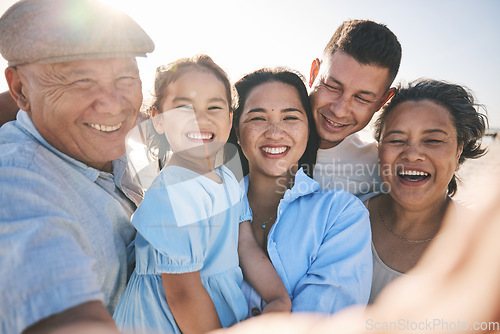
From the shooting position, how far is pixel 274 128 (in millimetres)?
2531

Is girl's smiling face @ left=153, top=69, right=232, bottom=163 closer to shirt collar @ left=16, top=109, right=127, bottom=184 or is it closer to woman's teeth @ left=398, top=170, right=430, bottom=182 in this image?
shirt collar @ left=16, top=109, right=127, bottom=184

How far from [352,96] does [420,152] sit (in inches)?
33.2

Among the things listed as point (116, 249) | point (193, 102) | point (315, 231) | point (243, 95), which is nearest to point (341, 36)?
point (243, 95)

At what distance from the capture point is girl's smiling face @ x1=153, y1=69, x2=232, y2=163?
2324 mm

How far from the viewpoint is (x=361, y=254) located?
2.10 meters

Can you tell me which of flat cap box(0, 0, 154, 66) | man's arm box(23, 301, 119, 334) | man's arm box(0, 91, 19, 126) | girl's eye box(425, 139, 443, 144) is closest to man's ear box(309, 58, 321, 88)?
girl's eye box(425, 139, 443, 144)

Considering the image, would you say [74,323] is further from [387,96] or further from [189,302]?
[387,96]

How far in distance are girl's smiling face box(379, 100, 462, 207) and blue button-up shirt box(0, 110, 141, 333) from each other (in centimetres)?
224

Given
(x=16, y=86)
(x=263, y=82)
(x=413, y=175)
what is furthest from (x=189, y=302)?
(x=413, y=175)

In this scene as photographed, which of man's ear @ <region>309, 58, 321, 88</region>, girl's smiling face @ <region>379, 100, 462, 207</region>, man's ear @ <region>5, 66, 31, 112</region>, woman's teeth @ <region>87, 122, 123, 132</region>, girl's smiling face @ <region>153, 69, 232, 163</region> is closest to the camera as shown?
man's ear @ <region>5, 66, 31, 112</region>

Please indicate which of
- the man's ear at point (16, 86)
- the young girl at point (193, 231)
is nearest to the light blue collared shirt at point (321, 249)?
the young girl at point (193, 231)

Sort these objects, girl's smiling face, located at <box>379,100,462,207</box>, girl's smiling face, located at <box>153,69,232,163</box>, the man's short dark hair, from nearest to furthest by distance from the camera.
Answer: girl's smiling face, located at <box>153,69,232,163</box>, girl's smiling face, located at <box>379,100,462,207</box>, the man's short dark hair

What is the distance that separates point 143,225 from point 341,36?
2.80 meters

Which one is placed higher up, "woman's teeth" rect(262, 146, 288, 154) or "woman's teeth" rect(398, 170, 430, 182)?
"woman's teeth" rect(262, 146, 288, 154)
